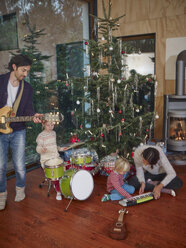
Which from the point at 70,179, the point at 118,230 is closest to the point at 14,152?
the point at 70,179

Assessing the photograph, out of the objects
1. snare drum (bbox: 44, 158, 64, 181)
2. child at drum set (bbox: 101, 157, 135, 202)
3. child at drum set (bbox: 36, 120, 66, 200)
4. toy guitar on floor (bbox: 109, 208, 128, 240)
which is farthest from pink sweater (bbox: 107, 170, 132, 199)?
child at drum set (bbox: 36, 120, 66, 200)

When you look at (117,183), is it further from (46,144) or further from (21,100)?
(21,100)

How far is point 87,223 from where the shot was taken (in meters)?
2.46

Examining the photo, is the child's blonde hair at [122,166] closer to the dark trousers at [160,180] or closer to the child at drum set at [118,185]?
the child at drum set at [118,185]

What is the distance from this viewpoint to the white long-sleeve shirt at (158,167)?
115 inches

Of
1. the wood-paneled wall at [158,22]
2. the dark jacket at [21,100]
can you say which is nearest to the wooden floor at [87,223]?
the dark jacket at [21,100]

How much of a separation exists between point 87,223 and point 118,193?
613 mm

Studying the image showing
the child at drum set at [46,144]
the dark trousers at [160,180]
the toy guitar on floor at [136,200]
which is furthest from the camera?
the child at drum set at [46,144]

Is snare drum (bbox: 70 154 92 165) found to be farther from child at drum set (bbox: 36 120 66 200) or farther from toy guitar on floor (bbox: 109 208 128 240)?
toy guitar on floor (bbox: 109 208 128 240)

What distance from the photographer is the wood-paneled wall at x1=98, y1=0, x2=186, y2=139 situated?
15.8 feet

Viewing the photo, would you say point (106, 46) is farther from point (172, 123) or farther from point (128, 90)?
point (172, 123)

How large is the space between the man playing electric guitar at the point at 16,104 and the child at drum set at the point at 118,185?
1.01 meters

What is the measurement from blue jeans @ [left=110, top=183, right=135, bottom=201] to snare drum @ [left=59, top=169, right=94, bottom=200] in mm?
277

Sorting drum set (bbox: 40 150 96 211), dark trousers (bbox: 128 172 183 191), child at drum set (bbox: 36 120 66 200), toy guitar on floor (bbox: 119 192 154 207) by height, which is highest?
child at drum set (bbox: 36 120 66 200)
